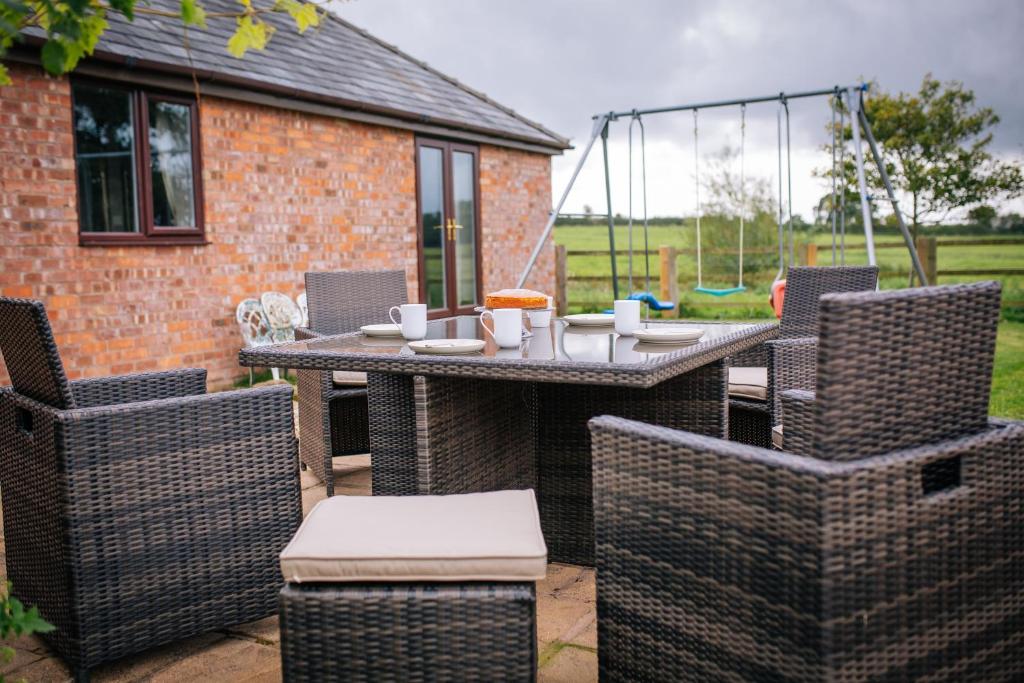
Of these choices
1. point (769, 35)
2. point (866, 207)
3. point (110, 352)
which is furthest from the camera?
point (769, 35)

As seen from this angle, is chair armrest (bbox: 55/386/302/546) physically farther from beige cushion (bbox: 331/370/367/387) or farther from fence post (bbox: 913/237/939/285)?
fence post (bbox: 913/237/939/285)

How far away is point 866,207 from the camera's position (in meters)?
5.57

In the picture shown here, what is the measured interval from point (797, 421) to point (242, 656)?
5.26 ft

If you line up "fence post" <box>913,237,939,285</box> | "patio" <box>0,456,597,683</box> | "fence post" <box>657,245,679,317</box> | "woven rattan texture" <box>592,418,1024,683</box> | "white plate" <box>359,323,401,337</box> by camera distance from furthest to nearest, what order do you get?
"fence post" <box>657,245,679,317</box> → "fence post" <box>913,237,939,285</box> → "white plate" <box>359,323,401,337</box> → "patio" <box>0,456,597,683</box> → "woven rattan texture" <box>592,418,1024,683</box>

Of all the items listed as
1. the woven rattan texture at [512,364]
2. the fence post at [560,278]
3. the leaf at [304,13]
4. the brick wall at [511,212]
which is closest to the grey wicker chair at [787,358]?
the woven rattan texture at [512,364]

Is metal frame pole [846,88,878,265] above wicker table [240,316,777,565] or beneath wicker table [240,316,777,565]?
above

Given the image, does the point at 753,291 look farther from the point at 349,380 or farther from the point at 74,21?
the point at 74,21

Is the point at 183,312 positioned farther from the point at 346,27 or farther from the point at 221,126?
the point at 346,27

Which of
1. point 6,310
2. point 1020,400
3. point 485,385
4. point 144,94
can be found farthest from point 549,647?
point 144,94

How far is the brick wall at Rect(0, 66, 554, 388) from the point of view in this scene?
18.0ft

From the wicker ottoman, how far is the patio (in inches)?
21.1

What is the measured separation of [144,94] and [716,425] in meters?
5.19

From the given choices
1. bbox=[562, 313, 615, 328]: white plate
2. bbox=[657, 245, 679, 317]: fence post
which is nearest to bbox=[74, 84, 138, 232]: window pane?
bbox=[562, 313, 615, 328]: white plate

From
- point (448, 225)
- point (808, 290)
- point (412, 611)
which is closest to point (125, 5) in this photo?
point (412, 611)
